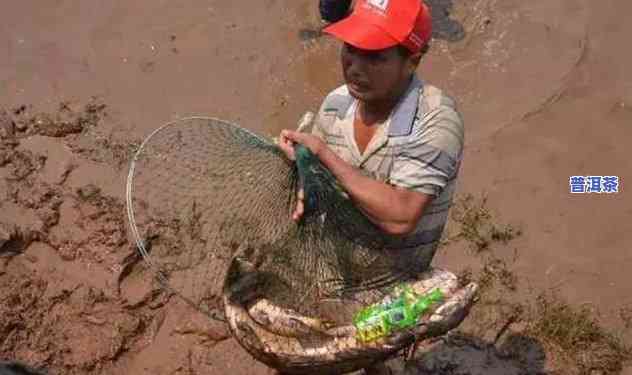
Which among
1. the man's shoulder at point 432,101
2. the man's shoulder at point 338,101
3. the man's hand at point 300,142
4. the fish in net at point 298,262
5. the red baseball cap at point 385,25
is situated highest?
the red baseball cap at point 385,25

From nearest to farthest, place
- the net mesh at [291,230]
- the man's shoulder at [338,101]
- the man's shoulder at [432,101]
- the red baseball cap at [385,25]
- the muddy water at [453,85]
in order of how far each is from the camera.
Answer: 1. the red baseball cap at [385,25]
2. the man's shoulder at [432,101]
3. the net mesh at [291,230]
4. the man's shoulder at [338,101]
5. the muddy water at [453,85]

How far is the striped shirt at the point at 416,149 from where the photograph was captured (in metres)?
2.36

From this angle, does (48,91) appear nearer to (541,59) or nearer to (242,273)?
(242,273)

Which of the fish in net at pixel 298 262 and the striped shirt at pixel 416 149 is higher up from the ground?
the striped shirt at pixel 416 149

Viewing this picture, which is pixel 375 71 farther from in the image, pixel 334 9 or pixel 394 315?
pixel 334 9

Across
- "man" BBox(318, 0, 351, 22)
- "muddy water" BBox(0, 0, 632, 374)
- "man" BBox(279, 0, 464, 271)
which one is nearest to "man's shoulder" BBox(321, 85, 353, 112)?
"man" BBox(279, 0, 464, 271)

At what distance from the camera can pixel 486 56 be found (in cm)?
555

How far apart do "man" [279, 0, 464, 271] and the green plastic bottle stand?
0.22m

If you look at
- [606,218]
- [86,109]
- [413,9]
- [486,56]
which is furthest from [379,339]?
[486,56]

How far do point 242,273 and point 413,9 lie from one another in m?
1.06

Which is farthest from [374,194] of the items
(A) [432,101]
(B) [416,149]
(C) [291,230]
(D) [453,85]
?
(D) [453,85]

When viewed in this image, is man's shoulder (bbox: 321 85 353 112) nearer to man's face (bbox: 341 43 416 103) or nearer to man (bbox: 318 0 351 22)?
man's face (bbox: 341 43 416 103)

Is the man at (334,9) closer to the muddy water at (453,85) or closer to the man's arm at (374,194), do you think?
the muddy water at (453,85)

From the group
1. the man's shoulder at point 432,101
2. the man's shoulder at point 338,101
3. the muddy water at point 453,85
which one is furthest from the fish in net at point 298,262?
the muddy water at point 453,85
